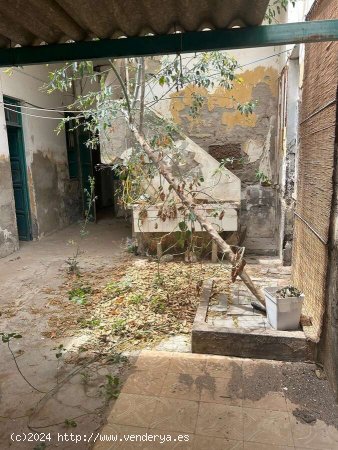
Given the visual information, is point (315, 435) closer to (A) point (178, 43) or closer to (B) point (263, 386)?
(B) point (263, 386)

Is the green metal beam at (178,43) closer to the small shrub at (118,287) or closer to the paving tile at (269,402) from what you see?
the paving tile at (269,402)

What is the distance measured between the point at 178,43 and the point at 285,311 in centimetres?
239

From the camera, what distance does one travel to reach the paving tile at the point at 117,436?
218 centimetres

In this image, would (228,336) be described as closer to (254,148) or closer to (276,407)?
(276,407)

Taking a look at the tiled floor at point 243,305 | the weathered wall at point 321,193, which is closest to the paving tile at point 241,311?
the tiled floor at point 243,305

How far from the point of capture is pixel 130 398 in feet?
8.59

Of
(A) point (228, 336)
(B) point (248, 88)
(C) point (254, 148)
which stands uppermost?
(B) point (248, 88)

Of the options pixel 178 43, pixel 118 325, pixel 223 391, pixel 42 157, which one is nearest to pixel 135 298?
pixel 118 325

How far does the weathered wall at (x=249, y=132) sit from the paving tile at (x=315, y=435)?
14.2 feet

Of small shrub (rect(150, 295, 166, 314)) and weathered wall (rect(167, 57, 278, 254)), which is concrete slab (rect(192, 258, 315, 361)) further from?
weathered wall (rect(167, 57, 278, 254))

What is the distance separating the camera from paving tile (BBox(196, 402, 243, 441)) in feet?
7.44

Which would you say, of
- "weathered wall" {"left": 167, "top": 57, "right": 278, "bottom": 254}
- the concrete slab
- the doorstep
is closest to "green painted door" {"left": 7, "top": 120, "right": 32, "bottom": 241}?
"weathered wall" {"left": 167, "top": 57, "right": 278, "bottom": 254}

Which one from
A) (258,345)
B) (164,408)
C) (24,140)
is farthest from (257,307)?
(24,140)

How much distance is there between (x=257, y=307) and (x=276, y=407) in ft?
4.41
